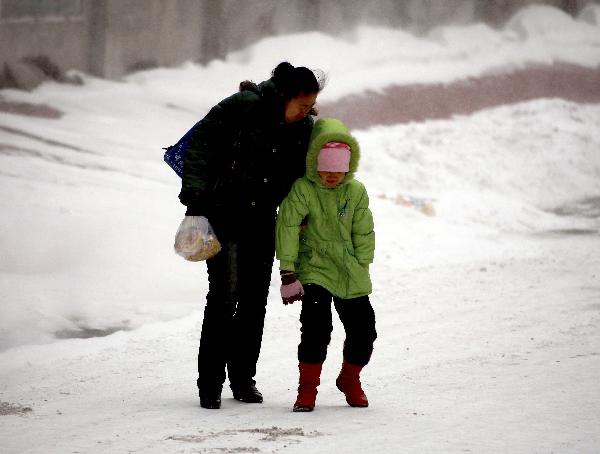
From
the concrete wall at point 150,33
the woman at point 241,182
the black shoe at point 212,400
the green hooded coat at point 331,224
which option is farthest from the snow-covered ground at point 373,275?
the green hooded coat at point 331,224

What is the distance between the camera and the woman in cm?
516

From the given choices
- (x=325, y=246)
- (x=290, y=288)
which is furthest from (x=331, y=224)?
(x=290, y=288)

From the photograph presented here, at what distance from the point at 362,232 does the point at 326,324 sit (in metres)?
0.38

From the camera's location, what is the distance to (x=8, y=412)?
5199 millimetres

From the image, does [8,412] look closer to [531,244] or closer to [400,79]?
[531,244]

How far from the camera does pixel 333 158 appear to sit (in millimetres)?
5039

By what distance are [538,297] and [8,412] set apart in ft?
13.1

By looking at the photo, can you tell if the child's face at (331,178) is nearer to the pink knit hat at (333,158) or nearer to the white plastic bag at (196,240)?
the pink knit hat at (333,158)

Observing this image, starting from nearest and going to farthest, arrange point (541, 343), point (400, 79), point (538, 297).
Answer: point (541, 343), point (538, 297), point (400, 79)

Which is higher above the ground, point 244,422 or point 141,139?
point 141,139

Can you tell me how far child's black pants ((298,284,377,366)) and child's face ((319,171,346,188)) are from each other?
40cm

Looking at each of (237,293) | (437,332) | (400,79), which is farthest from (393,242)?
(400,79)

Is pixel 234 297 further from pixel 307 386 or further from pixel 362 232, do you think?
pixel 362 232

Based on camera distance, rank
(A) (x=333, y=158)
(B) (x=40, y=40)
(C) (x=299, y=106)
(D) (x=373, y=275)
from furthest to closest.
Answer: (B) (x=40, y=40)
(D) (x=373, y=275)
(C) (x=299, y=106)
(A) (x=333, y=158)
